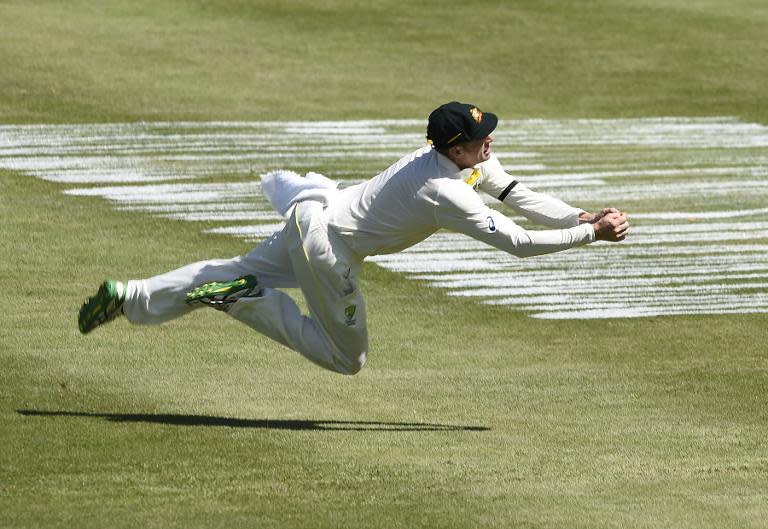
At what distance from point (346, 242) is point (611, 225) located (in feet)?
5.31

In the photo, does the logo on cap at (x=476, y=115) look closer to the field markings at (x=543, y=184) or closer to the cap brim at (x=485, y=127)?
the cap brim at (x=485, y=127)

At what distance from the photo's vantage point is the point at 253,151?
2125 cm

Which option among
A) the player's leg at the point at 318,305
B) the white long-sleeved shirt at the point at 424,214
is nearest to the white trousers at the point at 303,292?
the player's leg at the point at 318,305

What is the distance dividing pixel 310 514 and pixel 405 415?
8.05 ft

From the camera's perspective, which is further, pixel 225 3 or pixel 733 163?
pixel 225 3

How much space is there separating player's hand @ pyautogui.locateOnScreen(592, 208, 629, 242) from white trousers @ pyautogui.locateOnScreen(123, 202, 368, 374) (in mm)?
1507

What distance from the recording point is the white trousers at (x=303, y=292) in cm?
1048

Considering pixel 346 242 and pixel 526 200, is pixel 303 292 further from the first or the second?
pixel 526 200

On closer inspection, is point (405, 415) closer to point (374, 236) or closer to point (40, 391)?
point (374, 236)

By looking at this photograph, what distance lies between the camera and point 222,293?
10648 mm

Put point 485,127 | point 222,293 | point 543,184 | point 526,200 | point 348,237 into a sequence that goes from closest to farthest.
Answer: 1. point 485,127
2. point 348,237
3. point 222,293
4. point 526,200
5. point 543,184

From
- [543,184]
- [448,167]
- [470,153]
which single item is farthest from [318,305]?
[543,184]

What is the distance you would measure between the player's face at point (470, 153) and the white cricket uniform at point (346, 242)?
6 cm

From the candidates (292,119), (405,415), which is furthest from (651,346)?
(292,119)
